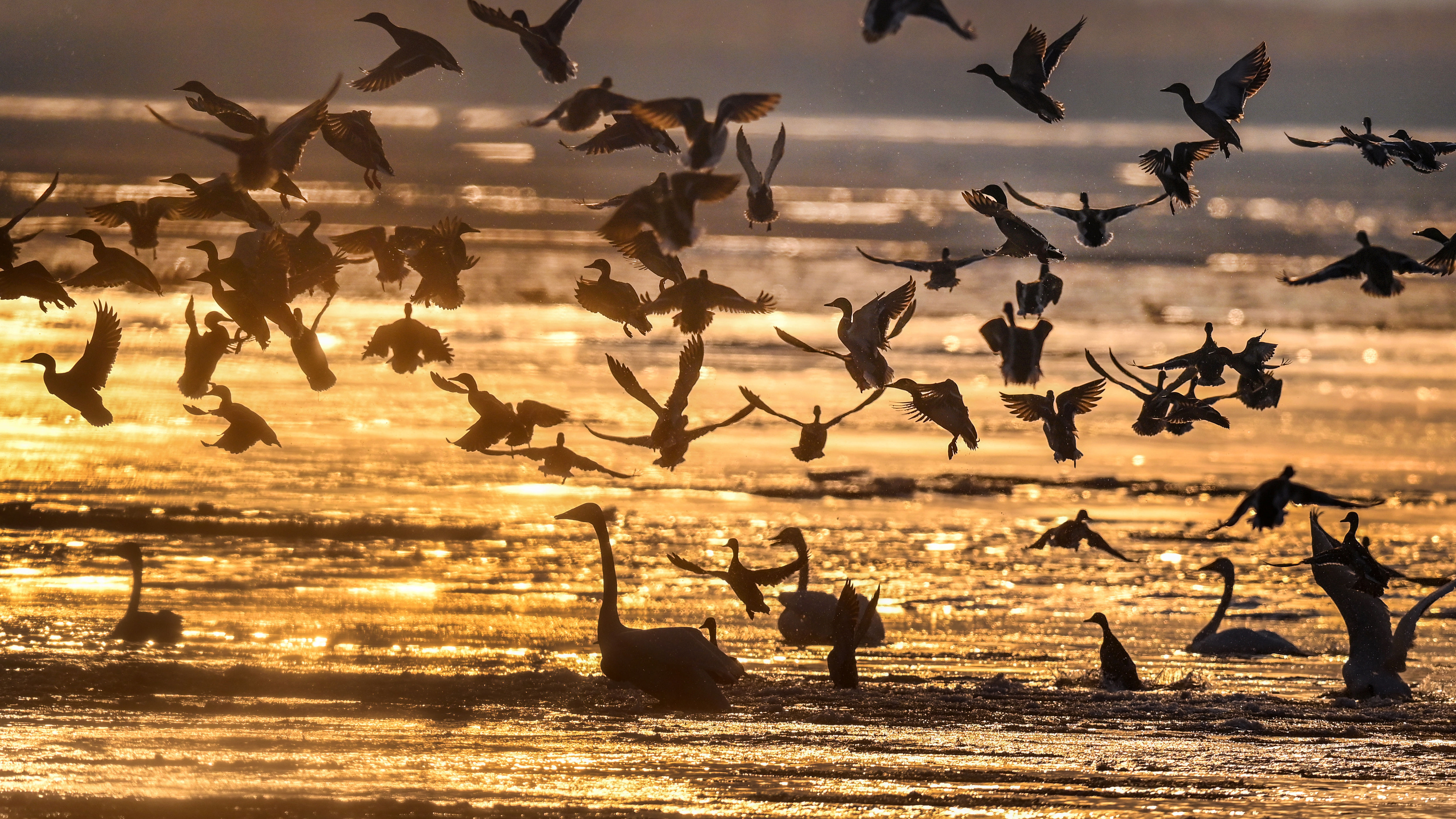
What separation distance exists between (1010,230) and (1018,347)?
80 cm

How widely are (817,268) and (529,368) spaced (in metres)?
19.9

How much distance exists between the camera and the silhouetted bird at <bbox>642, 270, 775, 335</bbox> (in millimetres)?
8891

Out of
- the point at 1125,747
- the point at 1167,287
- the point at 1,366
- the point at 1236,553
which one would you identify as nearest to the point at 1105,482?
the point at 1236,553

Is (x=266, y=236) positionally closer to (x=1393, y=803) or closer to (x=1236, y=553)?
(x=1393, y=803)

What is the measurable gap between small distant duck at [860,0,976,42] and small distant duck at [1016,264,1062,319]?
2088mm

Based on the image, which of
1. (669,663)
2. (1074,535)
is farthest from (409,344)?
(1074,535)

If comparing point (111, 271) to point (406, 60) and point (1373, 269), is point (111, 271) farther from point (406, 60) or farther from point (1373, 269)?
point (1373, 269)

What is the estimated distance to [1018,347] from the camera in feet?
28.8

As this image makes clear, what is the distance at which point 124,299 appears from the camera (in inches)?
1238

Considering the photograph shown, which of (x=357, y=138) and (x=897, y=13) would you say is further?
(x=357, y=138)

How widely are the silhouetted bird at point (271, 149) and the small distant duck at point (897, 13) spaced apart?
10.8 ft

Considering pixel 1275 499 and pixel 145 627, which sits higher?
pixel 1275 499

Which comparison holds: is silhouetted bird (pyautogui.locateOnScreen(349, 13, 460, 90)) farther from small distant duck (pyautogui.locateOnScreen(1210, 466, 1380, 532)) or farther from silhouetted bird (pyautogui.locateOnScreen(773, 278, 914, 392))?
small distant duck (pyautogui.locateOnScreen(1210, 466, 1380, 532))

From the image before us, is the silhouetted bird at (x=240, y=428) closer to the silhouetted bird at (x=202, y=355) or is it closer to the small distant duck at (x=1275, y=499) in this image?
the silhouetted bird at (x=202, y=355)
